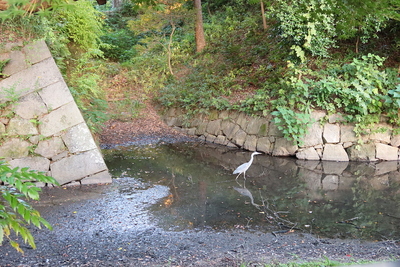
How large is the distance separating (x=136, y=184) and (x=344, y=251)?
4200 mm

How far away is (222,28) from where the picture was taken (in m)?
16.3

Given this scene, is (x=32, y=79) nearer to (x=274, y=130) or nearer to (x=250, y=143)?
(x=250, y=143)

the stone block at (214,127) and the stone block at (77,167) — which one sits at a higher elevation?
Answer: the stone block at (77,167)

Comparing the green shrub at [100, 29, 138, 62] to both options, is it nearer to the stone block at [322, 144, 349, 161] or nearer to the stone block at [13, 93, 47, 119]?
the stone block at [13, 93, 47, 119]

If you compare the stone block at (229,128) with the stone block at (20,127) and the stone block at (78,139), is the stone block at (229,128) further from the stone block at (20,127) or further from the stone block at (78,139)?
the stone block at (20,127)

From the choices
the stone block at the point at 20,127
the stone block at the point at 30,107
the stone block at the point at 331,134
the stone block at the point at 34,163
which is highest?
the stone block at the point at 30,107

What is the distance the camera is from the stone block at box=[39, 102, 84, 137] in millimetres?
6969

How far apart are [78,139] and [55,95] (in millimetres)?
1043

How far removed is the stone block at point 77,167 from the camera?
6.79 m

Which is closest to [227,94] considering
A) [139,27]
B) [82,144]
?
[139,27]

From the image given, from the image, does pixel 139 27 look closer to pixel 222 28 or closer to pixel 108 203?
pixel 222 28

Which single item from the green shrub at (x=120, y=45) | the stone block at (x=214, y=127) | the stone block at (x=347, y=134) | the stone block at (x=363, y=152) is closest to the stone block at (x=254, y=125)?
the stone block at (x=214, y=127)

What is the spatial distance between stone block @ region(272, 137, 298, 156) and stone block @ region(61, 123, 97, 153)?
4.90 metres

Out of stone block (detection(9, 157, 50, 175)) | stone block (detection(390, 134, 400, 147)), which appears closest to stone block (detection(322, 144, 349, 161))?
stone block (detection(390, 134, 400, 147))
